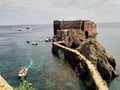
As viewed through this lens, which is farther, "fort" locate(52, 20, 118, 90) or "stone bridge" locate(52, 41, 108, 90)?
"fort" locate(52, 20, 118, 90)

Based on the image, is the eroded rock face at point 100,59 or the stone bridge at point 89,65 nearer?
the stone bridge at point 89,65

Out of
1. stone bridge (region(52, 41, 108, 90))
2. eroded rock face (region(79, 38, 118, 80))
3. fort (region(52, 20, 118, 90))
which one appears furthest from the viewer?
eroded rock face (region(79, 38, 118, 80))

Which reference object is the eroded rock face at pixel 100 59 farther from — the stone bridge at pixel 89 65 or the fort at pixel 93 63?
the stone bridge at pixel 89 65

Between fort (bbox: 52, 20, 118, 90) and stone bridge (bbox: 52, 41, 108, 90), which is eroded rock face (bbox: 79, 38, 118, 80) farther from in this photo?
stone bridge (bbox: 52, 41, 108, 90)

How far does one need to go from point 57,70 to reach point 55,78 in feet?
22.8

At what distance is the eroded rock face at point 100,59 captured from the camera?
3956cm

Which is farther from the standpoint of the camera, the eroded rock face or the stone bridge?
the eroded rock face

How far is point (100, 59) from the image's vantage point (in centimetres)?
4097

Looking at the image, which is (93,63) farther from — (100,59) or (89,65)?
(100,59)

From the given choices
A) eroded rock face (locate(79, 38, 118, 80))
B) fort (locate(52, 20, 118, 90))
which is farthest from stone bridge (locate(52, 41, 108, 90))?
eroded rock face (locate(79, 38, 118, 80))

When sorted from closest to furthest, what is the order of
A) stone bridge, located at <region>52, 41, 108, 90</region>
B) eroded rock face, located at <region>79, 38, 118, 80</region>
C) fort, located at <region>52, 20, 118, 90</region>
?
stone bridge, located at <region>52, 41, 108, 90</region> < fort, located at <region>52, 20, 118, 90</region> < eroded rock face, located at <region>79, 38, 118, 80</region>

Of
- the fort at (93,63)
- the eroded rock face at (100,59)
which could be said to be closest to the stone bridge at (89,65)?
the fort at (93,63)

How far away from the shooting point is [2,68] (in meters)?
50.0

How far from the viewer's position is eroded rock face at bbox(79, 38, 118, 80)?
3956cm
